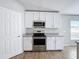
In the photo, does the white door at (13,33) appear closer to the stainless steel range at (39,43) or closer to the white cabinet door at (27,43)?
the white cabinet door at (27,43)

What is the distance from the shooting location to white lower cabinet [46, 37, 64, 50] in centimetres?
745

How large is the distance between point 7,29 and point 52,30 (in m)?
3.35

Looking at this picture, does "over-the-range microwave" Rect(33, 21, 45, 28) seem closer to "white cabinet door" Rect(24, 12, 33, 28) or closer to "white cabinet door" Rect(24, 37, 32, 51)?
"white cabinet door" Rect(24, 12, 33, 28)

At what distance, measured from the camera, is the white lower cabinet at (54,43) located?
7449mm

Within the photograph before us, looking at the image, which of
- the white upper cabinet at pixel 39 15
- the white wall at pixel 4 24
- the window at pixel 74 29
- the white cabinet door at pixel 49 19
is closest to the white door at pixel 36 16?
the white upper cabinet at pixel 39 15

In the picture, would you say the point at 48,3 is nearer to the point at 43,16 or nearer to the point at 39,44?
the point at 43,16

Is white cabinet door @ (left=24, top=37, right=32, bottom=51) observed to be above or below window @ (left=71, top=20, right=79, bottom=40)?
below

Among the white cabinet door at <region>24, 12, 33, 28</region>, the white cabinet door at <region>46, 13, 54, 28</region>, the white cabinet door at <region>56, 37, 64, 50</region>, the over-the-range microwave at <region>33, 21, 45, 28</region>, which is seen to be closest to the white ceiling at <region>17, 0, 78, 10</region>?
the white cabinet door at <region>24, 12, 33, 28</region>

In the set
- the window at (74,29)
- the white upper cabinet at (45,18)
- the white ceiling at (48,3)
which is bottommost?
the window at (74,29)

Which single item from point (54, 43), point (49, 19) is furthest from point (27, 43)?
point (49, 19)

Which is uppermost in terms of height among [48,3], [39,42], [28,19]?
[48,3]

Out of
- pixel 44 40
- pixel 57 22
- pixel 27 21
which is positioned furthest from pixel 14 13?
pixel 57 22

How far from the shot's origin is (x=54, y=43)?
7.49 metres

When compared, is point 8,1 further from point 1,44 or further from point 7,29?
point 1,44
